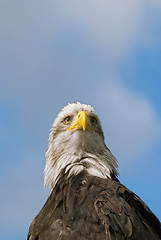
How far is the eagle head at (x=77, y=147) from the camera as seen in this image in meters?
8.28

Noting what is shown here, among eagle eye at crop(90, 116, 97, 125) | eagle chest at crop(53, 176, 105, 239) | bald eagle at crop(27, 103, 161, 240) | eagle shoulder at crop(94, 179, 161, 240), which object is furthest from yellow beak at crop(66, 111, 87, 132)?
eagle shoulder at crop(94, 179, 161, 240)

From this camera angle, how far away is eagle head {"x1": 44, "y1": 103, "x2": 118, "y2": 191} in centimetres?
828

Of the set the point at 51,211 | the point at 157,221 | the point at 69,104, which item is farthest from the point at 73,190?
the point at 69,104

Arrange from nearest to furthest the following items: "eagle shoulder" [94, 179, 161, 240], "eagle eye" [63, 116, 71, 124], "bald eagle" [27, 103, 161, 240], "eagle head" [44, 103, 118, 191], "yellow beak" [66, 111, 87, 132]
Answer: "eagle shoulder" [94, 179, 161, 240] → "bald eagle" [27, 103, 161, 240] → "eagle head" [44, 103, 118, 191] → "yellow beak" [66, 111, 87, 132] → "eagle eye" [63, 116, 71, 124]

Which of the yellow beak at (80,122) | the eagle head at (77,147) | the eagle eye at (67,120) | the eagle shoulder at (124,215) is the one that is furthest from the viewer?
the eagle eye at (67,120)

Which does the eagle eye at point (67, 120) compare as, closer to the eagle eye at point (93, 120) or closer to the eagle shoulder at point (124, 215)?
the eagle eye at point (93, 120)

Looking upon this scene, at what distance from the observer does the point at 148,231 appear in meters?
6.80

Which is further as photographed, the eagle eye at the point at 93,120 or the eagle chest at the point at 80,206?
the eagle eye at the point at 93,120

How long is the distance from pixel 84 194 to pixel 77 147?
1574 millimetres

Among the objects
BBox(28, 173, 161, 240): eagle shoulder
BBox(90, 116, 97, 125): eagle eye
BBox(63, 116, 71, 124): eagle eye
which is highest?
BBox(90, 116, 97, 125): eagle eye

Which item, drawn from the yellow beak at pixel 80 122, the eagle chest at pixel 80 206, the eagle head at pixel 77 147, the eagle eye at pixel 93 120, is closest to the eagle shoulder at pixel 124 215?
the eagle chest at pixel 80 206

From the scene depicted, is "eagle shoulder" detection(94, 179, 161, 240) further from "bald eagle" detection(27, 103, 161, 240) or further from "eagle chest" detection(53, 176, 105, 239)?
"eagle chest" detection(53, 176, 105, 239)

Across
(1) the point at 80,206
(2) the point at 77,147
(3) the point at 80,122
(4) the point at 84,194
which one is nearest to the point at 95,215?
(1) the point at 80,206

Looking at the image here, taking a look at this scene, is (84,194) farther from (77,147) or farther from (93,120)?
(93,120)
